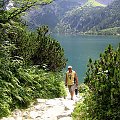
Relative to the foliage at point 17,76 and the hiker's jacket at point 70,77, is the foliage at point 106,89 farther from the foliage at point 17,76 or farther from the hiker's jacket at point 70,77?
the hiker's jacket at point 70,77

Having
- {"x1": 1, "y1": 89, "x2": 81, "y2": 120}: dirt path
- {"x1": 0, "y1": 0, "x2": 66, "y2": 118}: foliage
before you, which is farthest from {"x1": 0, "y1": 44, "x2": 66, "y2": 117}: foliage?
{"x1": 1, "y1": 89, "x2": 81, "y2": 120}: dirt path

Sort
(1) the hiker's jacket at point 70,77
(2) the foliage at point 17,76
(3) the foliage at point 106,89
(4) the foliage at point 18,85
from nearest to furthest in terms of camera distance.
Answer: (3) the foliage at point 106,89 < (4) the foliage at point 18,85 < (2) the foliage at point 17,76 < (1) the hiker's jacket at point 70,77

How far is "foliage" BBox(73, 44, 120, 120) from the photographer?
7.75 meters

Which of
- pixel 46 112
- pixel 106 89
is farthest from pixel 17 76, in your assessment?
pixel 106 89

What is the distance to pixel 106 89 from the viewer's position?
7922 mm

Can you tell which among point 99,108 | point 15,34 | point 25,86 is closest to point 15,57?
point 15,34

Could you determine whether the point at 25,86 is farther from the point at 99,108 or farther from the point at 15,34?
the point at 99,108

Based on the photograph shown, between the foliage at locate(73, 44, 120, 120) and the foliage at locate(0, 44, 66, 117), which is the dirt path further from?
the foliage at locate(73, 44, 120, 120)

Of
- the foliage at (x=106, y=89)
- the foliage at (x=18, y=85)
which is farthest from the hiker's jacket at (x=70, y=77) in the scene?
the foliage at (x=106, y=89)

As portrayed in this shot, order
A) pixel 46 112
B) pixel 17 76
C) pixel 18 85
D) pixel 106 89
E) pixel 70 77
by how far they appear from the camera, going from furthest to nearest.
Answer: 1. pixel 70 77
2. pixel 17 76
3. pixel 18 85
4. pixel 46 112
5. pixel 106 89

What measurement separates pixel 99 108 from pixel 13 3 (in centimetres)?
671

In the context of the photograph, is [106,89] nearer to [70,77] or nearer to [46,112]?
[46,112]

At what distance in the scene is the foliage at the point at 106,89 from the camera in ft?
25.4

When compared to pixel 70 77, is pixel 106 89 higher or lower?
higher
